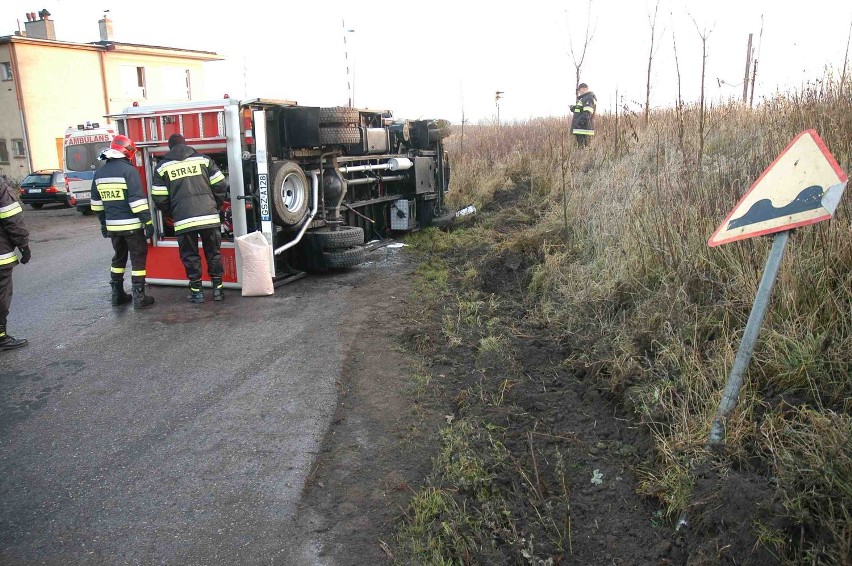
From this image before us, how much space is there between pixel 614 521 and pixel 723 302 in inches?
72.2

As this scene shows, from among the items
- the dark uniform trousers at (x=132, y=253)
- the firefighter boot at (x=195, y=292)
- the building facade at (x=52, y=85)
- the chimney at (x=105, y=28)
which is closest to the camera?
the dark uniform trousers at (x=132, y=253)

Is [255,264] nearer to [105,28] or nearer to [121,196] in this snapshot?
[121,196]

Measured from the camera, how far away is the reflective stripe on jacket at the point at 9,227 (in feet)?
20.3

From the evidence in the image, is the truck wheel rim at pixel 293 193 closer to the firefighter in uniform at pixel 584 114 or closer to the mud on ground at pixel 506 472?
the mud on ground at pixel 506 472

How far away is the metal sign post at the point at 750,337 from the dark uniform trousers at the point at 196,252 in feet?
19.1

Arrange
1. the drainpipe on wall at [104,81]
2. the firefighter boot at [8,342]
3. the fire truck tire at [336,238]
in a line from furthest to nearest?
the drainpipe on wall at [104,81] → the fire truck tire at [336,238] → the firefighter boot at [8,342]

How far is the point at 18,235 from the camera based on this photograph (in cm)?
628

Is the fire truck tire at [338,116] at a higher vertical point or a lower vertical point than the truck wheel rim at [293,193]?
higher

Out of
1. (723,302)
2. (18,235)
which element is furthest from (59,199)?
(723,302)

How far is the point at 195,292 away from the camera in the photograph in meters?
7.44

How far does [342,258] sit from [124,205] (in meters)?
2.59

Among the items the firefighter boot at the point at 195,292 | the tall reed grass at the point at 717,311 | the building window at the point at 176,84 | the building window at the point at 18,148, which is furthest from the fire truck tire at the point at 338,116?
the building window at the point at 176,84

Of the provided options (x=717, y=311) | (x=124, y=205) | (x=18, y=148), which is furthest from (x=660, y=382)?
(x=18, y=148)

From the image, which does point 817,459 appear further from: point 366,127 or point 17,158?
point 17,158
